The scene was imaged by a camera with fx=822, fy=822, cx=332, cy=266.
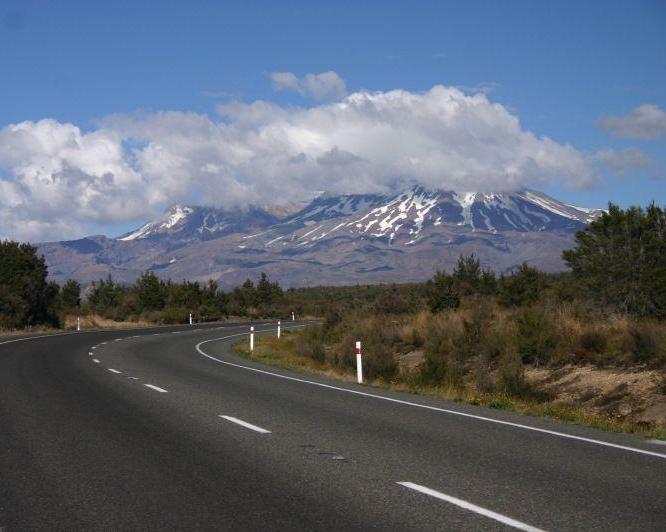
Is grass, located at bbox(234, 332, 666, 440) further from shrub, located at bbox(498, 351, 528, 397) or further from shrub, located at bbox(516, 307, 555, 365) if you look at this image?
shrub, located at bbox(516, 307, 555, 365)

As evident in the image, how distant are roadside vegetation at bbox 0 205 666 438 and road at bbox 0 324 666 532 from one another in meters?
2.67

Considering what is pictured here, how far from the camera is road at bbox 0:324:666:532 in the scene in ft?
20.7

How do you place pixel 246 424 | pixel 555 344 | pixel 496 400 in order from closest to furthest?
pixel 246 424
pixel 496 400
pixel 555 344

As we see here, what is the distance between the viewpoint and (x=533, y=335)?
1986 centimetres

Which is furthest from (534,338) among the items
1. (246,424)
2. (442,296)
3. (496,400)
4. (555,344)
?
(442,296)

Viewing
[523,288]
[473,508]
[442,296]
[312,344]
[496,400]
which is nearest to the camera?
[473,508]

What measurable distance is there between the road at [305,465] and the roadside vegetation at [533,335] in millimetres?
2667

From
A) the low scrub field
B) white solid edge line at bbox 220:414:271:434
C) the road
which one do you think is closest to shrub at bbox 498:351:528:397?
the low scrub field

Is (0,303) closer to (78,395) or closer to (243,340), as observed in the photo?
(243,340)

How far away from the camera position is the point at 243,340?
3956 centimetres

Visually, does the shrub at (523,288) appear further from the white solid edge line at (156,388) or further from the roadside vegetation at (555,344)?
the white solid edge line at (156,388)

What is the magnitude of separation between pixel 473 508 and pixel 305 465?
229 cm

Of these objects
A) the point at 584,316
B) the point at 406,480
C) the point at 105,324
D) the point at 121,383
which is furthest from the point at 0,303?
the point at 406,480

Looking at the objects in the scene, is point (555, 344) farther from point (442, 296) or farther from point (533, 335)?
point (442, 296)
